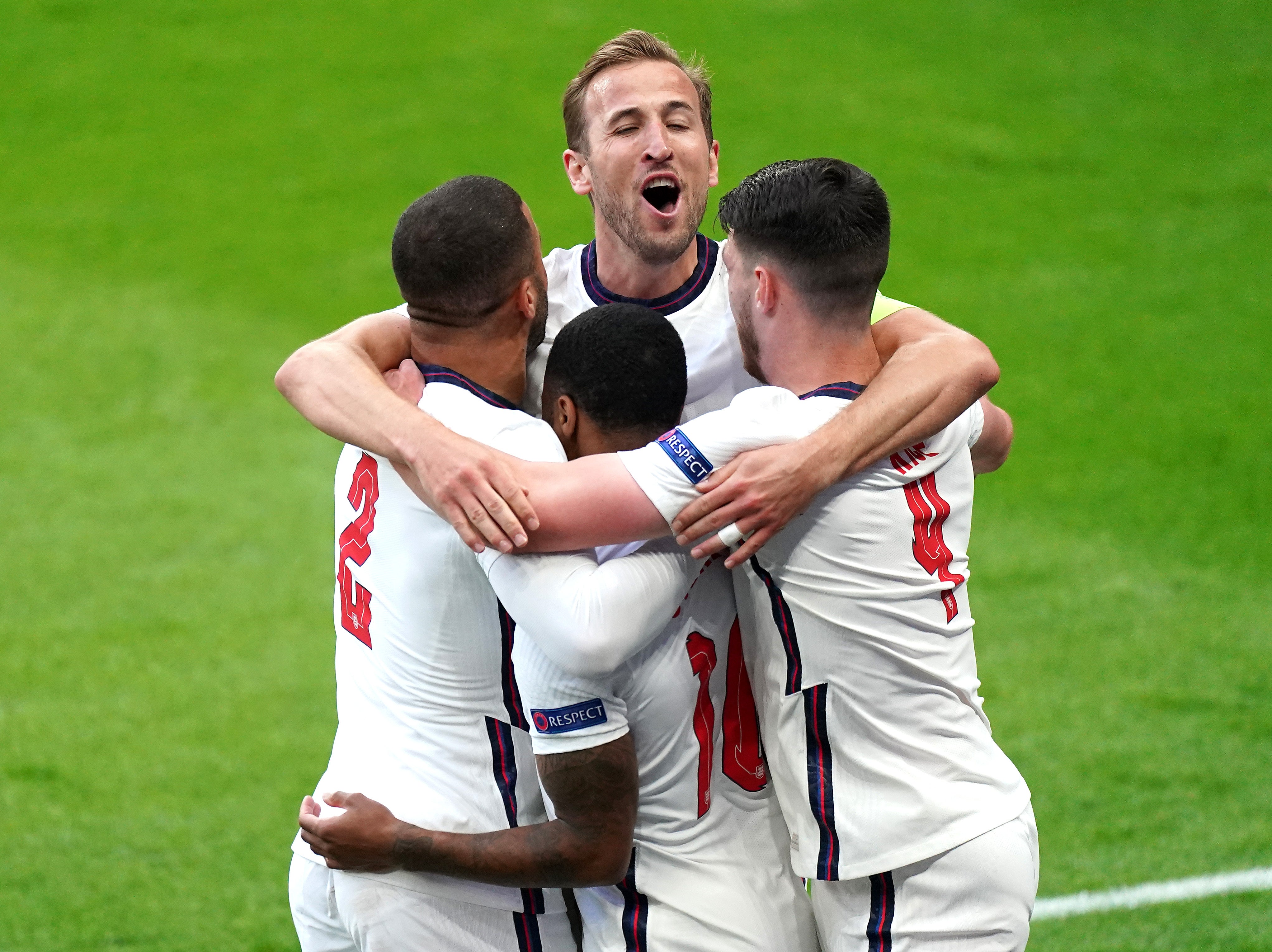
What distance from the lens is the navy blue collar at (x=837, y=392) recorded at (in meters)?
2.68

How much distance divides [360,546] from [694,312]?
1.04 meters

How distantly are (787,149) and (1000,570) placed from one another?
5.74 metres

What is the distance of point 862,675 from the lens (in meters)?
2.62

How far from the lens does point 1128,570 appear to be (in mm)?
7602

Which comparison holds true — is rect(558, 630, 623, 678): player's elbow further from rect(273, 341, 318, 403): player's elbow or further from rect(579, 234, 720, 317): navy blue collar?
rect(579, 234, 720, 317): navy blue collar

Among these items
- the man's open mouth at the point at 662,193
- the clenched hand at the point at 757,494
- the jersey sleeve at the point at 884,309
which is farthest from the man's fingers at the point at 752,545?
the man's open mouth at the point at 662,193

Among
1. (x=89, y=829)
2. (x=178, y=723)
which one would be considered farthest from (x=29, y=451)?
(x=89, y=829)

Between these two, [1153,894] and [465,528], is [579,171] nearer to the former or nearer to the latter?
[465,528]

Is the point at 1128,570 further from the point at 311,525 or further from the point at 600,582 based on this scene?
the point at 600,582

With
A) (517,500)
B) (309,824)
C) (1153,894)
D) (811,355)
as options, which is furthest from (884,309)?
(1153,894)

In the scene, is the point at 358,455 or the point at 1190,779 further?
the point at 1190,779

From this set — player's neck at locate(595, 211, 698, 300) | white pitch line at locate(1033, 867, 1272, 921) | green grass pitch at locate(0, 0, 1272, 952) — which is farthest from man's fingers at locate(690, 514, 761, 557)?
white pitch line at locate(1033, 867, 1272, 921)

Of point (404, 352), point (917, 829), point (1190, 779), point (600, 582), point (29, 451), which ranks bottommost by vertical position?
point (1190, 779)

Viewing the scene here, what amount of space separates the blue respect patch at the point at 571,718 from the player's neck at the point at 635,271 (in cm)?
125
